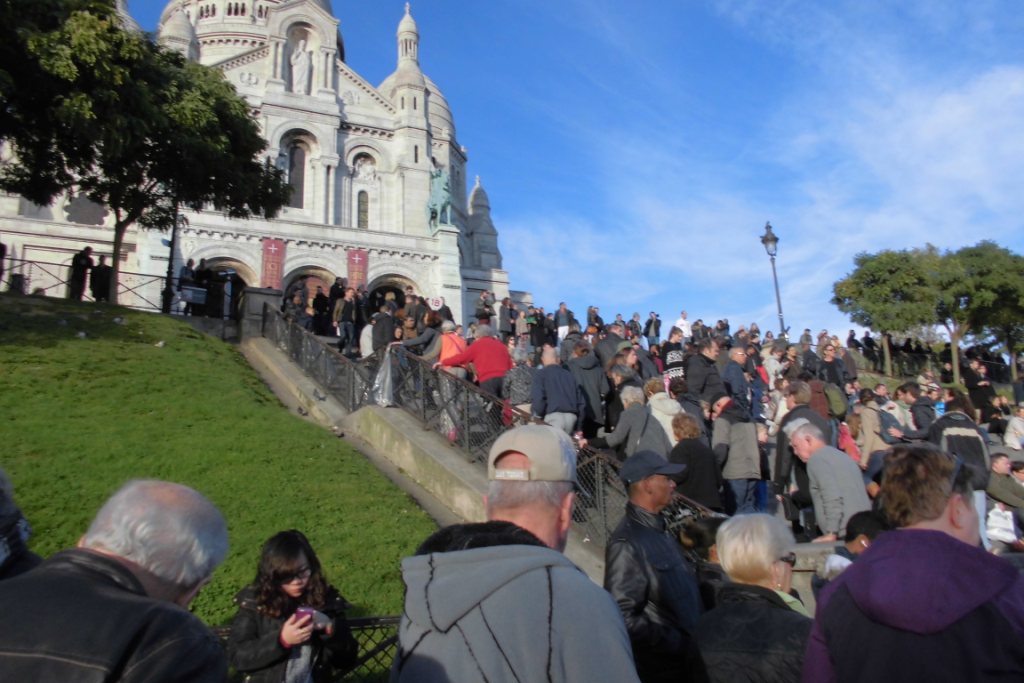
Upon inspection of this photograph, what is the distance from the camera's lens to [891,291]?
32656mm

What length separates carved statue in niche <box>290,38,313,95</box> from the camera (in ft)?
133

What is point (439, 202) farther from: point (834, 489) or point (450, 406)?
point (834, 489)

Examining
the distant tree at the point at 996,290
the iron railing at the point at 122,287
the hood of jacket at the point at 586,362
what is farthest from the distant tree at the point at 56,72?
the distant tree at the point at 996,290

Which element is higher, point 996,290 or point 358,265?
point 358,265

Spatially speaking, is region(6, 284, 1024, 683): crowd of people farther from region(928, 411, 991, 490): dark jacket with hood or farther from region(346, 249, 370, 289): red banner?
region(346, 249, 370, 289): red banner

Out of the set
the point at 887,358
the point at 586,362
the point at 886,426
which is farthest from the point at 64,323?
the point at 887,358

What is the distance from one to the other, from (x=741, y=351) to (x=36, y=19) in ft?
46.3

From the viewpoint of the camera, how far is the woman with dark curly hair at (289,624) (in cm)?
367

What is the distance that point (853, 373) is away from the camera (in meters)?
16.8

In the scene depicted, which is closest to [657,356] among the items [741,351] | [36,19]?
[741,351]

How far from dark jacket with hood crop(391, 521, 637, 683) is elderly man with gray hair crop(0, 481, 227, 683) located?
492mm

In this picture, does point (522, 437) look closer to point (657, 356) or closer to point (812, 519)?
point (812, 519)

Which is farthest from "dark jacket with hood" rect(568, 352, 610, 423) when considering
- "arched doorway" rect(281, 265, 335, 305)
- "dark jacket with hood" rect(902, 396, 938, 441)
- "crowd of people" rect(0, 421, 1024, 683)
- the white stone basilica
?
"arched doorway" rect(281, 265, 335, 305)

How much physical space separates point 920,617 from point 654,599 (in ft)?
4.01
